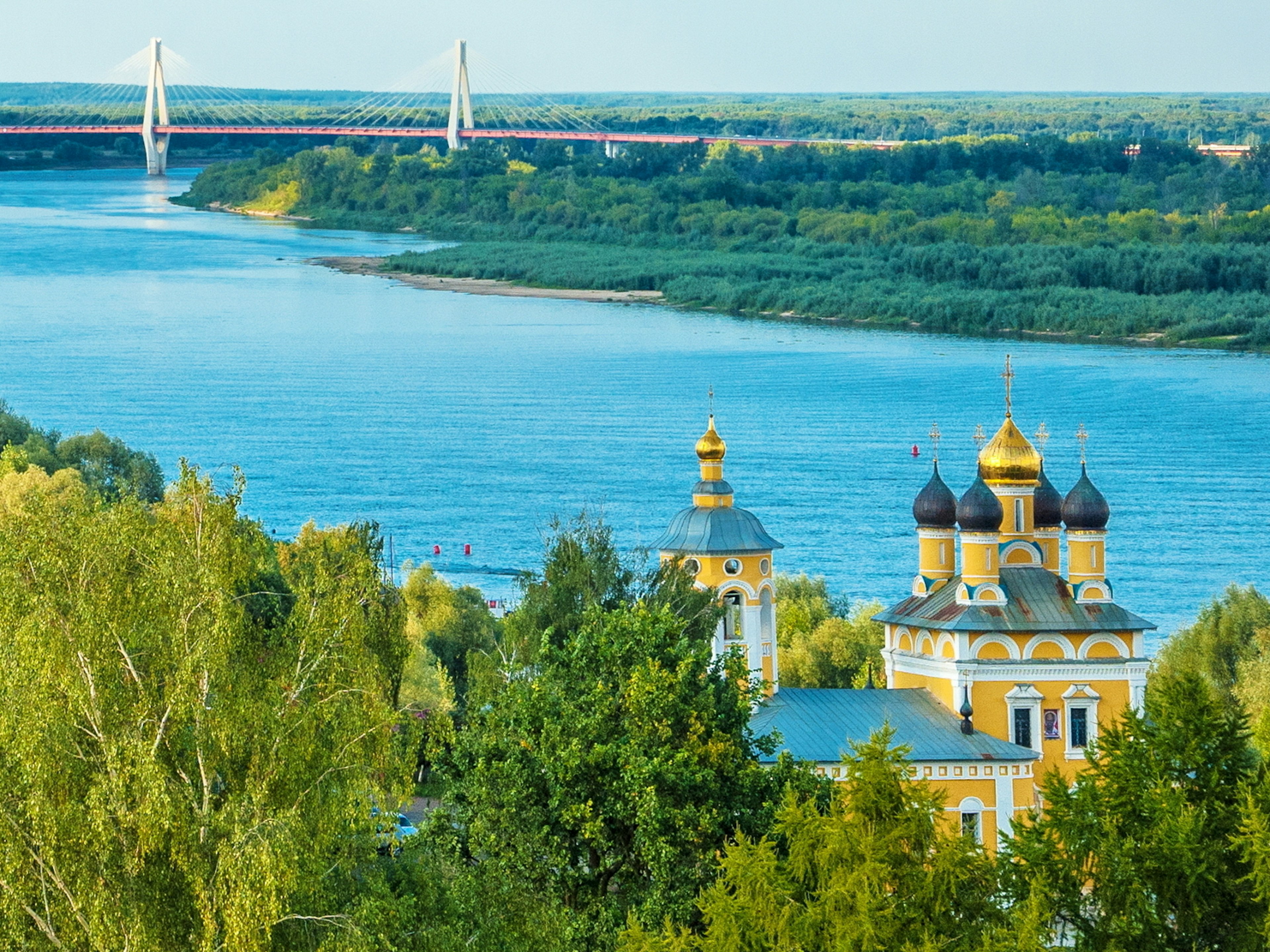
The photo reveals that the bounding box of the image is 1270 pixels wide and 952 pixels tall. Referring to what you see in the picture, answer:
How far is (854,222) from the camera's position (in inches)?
2149

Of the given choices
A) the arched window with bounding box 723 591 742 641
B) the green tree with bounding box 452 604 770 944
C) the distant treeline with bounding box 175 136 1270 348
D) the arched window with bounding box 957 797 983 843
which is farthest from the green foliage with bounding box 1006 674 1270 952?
the distant treeline with bounding box 175 136 1270 348

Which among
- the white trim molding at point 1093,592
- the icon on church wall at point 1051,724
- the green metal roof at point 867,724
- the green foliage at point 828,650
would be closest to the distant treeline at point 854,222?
the green foliage at point 828,650

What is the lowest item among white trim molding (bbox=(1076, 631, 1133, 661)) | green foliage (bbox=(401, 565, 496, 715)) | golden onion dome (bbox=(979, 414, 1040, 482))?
green foliage (bbox=(401, 565, 496, 715))

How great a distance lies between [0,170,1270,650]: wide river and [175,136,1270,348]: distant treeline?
82.8 inches

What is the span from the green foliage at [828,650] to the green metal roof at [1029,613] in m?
2.41

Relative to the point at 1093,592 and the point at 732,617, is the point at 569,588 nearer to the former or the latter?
the point at 732,617

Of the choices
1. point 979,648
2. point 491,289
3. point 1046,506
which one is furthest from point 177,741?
point 491,289

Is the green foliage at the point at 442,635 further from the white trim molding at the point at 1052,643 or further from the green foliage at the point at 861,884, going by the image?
the green foliage at the point at 861,884

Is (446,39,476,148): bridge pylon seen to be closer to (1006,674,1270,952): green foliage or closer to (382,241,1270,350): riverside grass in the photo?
(382,241,1270,350): riverside grass

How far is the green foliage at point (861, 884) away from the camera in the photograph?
7516 millimetres

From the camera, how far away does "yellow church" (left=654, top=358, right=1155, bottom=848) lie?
12.2 meters

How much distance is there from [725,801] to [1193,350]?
1284 inches

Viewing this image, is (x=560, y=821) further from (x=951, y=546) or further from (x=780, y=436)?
(x=780, y=436)

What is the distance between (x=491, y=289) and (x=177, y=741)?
1743 inches
